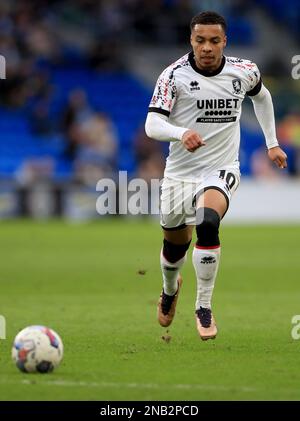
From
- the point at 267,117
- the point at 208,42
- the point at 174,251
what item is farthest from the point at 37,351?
the point at 267,117

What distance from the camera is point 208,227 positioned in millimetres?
8977

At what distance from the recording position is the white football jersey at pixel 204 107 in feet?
31.0

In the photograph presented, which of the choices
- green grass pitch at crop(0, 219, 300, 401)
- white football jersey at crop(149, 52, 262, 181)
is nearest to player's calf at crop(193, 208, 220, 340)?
green grass pitch at crop(0, 219, 300, 401)

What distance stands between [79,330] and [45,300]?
9.28 ft

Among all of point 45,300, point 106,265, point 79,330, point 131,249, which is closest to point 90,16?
point 131,249

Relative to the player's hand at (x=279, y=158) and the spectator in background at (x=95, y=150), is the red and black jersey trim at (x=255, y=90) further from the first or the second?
the spectator in background at (x=95, y=150)

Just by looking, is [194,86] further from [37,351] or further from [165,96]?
[37,351]

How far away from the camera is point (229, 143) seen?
31.5 ft

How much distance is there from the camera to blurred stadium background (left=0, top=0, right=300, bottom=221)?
88.4ft

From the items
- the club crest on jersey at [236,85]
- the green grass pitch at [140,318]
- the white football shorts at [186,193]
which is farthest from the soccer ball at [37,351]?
the club crest on jersey at [236,85]

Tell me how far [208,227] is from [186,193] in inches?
26.6

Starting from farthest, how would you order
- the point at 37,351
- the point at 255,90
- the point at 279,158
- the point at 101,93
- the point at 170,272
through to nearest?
the point at 101,93 < the point at 170,272 < the point at 255,90 < the point at 279,158 < the point at 37,351

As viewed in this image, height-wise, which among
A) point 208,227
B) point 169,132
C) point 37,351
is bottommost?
point 37,351

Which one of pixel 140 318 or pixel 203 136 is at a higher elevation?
pixel 203 136
